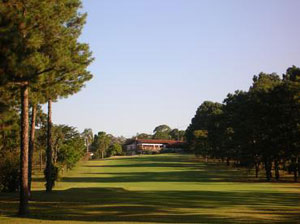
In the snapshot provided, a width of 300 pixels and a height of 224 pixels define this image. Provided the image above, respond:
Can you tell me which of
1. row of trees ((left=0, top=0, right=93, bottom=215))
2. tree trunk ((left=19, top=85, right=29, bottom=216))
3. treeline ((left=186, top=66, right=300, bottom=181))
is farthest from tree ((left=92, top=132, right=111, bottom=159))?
tree trunk ((left=19, top=85, right=29, bottom=216))

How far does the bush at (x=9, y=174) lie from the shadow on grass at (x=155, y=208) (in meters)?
4.96

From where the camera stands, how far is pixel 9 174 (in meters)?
33.8

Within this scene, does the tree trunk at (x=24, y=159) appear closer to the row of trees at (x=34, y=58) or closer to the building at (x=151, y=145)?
the row of trees at (x=34, y=58)

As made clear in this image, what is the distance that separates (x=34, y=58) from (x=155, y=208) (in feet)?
38.3

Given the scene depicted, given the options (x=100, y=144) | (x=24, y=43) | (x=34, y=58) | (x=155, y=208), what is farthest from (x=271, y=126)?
(x=100, y=144)

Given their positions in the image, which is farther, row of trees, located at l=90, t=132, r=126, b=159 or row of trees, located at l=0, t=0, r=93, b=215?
→ row of trees, located at l=90, t=132, r=126, b=159

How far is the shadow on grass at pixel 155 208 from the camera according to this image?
777 inches

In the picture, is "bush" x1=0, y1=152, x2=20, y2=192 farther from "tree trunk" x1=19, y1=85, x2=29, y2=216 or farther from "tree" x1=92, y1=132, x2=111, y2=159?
"tree" x1=92, y1=132, x2=111, y2=159

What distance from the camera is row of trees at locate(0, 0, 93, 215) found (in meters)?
13.6

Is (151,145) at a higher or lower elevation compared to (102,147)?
higher

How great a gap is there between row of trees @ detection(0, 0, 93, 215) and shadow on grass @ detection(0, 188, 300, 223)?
310 centimetres

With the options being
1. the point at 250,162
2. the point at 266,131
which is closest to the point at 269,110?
the point at 266,131

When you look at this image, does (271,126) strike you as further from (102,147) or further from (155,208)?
(102,147)

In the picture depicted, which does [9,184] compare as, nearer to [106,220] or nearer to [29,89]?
[29,89]
